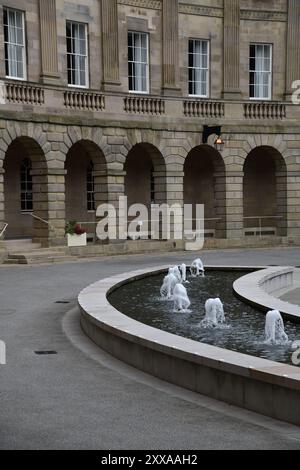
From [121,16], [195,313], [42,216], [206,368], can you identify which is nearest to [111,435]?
[206,368]

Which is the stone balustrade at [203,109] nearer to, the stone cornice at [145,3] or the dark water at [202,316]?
the stone cornice at [145,3]

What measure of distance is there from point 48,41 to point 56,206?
6558 millimetres

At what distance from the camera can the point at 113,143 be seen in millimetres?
28578

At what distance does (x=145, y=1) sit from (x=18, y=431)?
26030mm

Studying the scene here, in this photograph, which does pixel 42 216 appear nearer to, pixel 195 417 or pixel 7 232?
pixel 7 232

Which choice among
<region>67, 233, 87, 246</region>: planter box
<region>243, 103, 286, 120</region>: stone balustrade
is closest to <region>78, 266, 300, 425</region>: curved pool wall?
<region>67, 233, 87, 246</region>: planter box

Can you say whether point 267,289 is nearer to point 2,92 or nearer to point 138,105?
point 2,92

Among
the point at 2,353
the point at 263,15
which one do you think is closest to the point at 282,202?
the point at 263,15

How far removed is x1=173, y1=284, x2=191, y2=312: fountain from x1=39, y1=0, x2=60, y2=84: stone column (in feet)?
50.4

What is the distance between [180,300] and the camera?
44.3 ft

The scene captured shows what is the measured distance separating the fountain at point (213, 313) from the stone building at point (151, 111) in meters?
14.3

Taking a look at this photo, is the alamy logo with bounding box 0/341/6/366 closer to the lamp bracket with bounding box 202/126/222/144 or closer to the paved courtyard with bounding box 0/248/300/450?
the paved courtyard with bounding box 0/248/300/450

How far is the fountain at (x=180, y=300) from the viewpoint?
44.3 feet

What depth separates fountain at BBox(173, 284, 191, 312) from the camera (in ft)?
44.3
